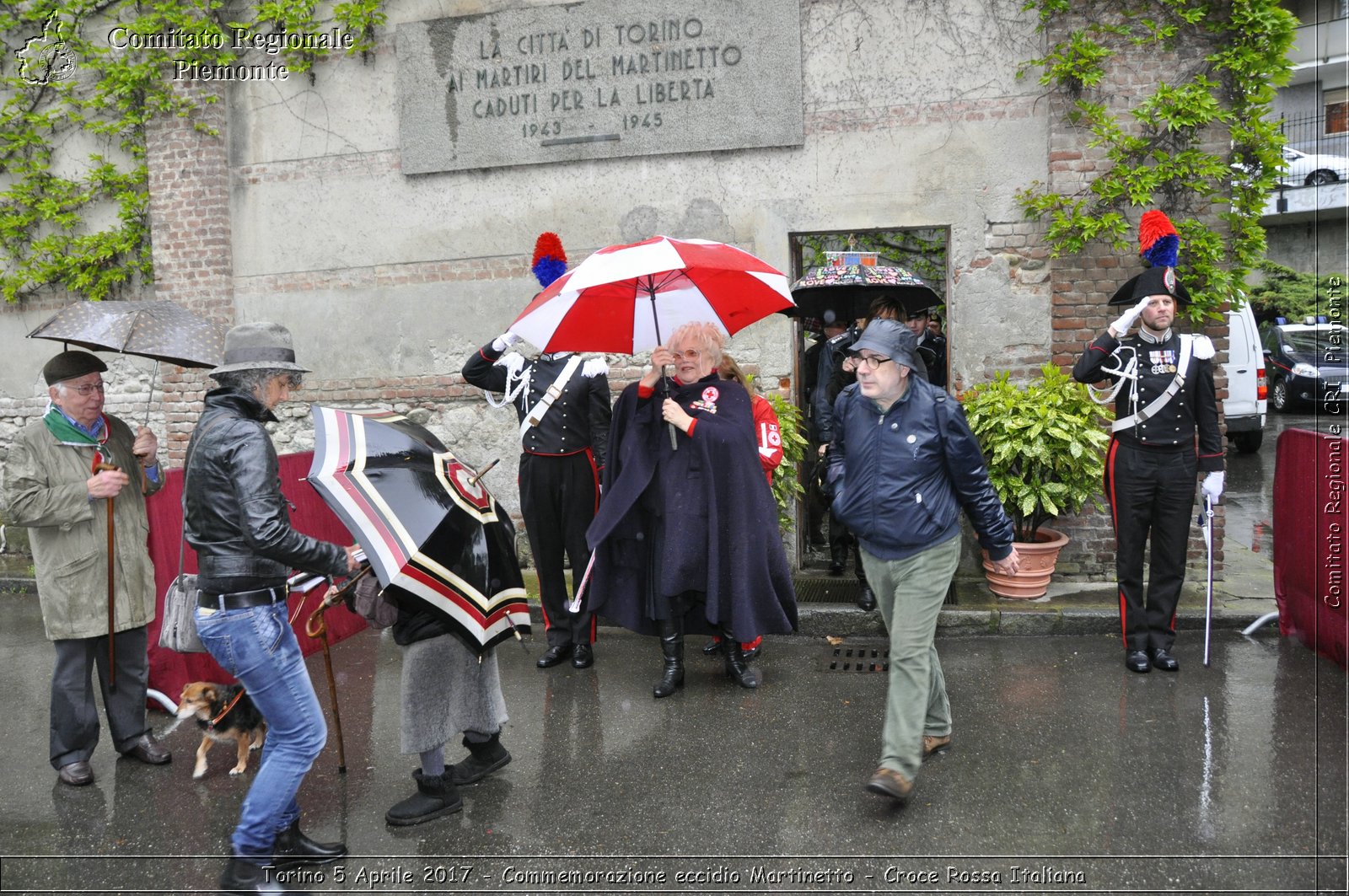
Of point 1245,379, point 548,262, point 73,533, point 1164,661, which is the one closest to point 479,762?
point 73,533

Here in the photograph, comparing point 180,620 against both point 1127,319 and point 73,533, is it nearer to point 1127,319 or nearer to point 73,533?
point 73,533

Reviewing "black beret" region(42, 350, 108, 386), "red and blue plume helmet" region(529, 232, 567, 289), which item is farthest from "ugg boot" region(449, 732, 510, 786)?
"red and blue plume helmet" region(529, 232, 567, 289)

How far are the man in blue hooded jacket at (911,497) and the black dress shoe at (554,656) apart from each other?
2.49 metres

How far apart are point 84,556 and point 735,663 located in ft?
11.0

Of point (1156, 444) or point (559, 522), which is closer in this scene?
point (1156, 444)

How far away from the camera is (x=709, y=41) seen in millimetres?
7586

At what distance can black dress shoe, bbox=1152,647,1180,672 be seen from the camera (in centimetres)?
557

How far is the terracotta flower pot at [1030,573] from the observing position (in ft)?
21.7

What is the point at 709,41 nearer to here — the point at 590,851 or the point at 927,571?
the point at 927,571

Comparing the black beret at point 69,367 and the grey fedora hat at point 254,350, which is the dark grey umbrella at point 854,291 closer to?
the grey fedora hat at point 254,350

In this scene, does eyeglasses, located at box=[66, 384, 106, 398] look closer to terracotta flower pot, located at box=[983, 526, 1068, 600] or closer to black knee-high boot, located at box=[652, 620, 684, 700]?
black knee-high boot, located at box=[652, 620, 684, 700]

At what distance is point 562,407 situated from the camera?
6.05 meters

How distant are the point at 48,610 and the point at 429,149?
4.86 m

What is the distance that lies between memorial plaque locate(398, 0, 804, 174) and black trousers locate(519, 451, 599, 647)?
9.78ft
